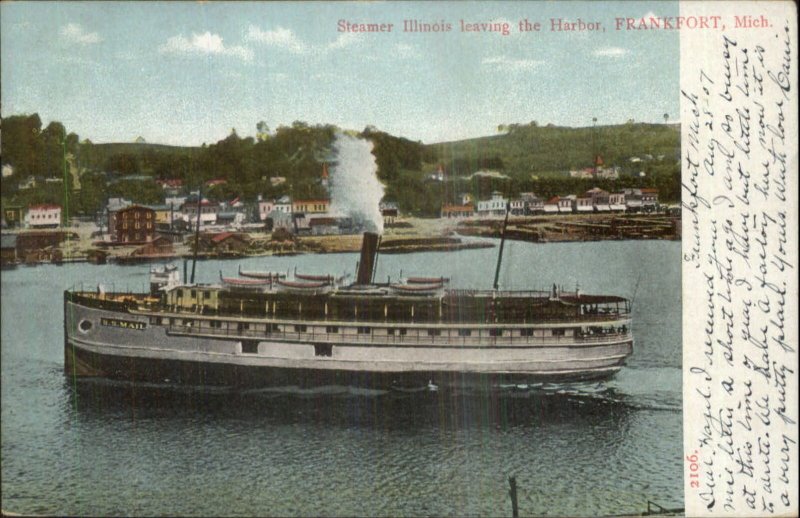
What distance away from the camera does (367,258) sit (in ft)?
11.3

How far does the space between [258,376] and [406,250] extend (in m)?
1.03

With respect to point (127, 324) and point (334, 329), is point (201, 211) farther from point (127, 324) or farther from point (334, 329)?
point (334, 329)

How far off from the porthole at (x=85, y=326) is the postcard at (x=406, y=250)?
31 mm

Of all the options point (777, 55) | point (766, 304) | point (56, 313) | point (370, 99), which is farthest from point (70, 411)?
point (777, 55)

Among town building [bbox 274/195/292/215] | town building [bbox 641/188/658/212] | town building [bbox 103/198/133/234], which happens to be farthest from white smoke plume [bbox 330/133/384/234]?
town building [bbox 641/188/658/212]

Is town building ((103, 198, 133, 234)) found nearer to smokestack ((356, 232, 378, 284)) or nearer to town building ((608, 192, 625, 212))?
smokestack ((356, 232, 378, 284))

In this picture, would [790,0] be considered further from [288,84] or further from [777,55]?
[288,84]

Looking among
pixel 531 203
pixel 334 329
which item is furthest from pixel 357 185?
pixel 531 203

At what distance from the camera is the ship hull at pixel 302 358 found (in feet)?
11.3

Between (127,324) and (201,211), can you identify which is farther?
(127,324)

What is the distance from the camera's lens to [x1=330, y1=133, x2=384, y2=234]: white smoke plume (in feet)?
11.2

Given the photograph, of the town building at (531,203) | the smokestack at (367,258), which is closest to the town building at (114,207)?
the smokestack at (367,258)

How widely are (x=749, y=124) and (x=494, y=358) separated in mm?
1741

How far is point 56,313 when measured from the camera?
3.36 metres
